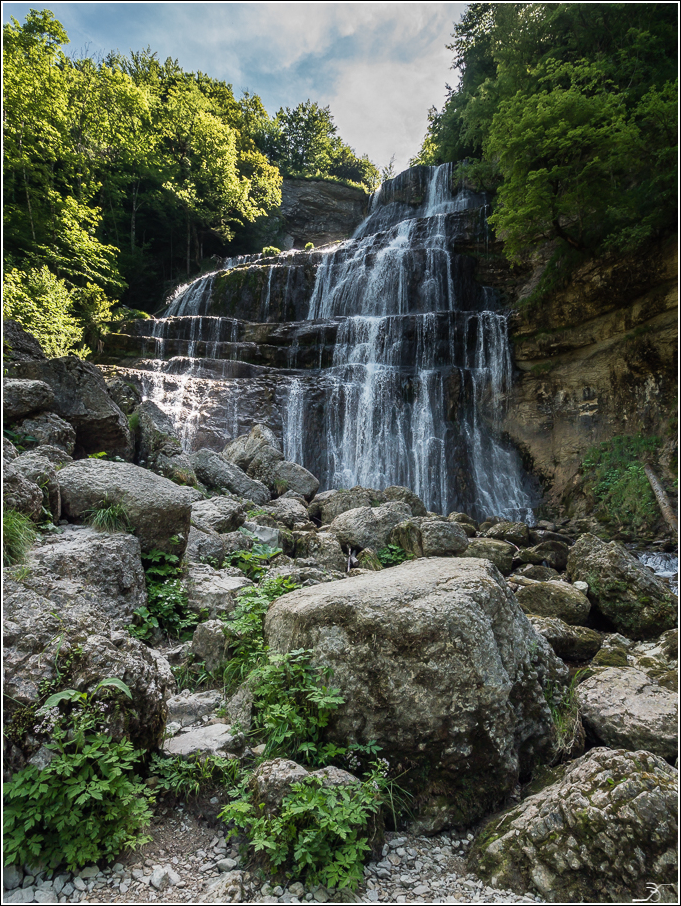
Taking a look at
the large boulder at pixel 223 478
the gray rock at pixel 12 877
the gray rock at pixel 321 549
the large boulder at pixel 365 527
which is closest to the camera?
the gray rock at pixel 12 877

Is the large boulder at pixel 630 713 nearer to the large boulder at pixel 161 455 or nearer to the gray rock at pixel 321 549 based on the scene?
the gray rock at pixel 321 549

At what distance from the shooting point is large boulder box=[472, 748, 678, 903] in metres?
1.77

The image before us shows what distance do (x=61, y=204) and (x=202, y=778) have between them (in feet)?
53.3

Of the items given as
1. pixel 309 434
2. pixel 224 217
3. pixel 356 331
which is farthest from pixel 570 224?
pixel 224 217

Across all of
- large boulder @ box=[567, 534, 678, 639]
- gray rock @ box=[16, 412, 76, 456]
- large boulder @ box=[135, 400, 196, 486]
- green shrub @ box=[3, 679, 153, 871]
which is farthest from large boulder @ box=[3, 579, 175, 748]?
large boulder @ box=[567, 534, 678, 639]

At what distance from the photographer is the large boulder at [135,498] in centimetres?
407

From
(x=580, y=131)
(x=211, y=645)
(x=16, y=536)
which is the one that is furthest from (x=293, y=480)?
(x=580, y=131)

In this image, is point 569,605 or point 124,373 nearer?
point 569,605

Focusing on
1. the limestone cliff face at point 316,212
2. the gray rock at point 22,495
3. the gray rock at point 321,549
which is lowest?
the gray rock at point 321,549

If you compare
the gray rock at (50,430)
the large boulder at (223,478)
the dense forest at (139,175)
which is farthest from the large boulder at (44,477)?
the dense forest at (139,175)

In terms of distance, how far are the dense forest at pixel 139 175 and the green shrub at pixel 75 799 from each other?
9.18 m

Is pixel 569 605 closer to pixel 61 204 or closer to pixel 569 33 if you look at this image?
pixel 61 204

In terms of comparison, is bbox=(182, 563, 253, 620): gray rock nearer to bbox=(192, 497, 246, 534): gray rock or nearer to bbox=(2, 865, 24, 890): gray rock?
bbox=(192, 497, 246, 534): gray rock

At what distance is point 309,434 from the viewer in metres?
14.9
